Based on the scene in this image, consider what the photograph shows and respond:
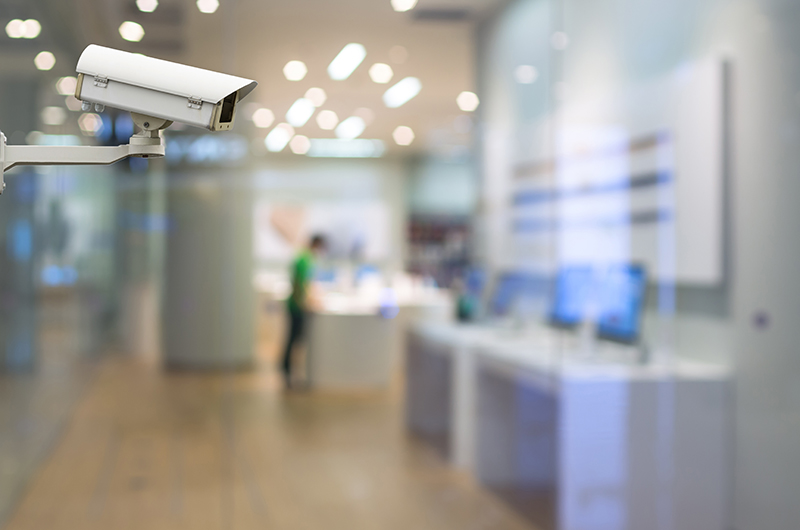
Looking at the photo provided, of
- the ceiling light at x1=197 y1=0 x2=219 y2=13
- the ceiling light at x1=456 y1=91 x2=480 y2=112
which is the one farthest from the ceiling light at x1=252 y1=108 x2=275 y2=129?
the ceiling light at x1=456 y1=91 x2=480 y2=112

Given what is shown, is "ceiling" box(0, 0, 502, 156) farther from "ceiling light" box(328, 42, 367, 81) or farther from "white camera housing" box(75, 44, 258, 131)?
"white camera housing" box(75, 44, 258, 131)

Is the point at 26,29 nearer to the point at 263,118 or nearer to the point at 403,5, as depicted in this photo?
the point at 263,118

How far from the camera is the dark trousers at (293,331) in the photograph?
3.33 meters

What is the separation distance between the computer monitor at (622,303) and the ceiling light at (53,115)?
8.08ft

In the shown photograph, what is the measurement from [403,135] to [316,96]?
1.36 feet

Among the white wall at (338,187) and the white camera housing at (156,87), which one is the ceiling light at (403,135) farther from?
the white camera housing at (156,87)

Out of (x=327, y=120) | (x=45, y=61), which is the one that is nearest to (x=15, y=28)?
(x=45, y=61)

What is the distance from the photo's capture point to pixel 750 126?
10.9 ft

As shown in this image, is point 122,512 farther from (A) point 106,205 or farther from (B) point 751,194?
(B) point 751,194

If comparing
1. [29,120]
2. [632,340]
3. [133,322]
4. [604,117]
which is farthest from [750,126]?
[29,120]

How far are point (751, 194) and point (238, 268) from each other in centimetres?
219

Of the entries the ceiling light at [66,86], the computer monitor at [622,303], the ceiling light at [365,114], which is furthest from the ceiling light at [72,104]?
the computer monitor at [622,303]

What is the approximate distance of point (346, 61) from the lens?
3447 millimetres

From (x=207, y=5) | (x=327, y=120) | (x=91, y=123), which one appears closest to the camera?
(x=91, y=123)
